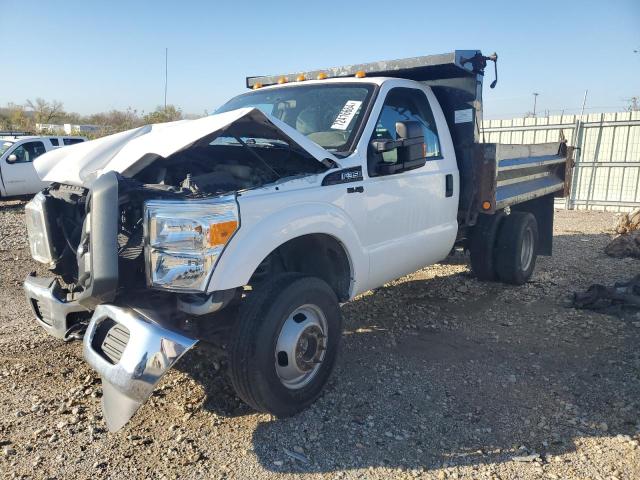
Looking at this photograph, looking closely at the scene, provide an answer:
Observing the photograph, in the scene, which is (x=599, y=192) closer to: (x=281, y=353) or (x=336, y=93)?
(x=336, y=93)

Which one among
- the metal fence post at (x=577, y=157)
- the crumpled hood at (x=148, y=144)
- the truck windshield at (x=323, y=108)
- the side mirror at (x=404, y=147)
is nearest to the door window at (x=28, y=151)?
the truck windshield at (x=323, y=108)

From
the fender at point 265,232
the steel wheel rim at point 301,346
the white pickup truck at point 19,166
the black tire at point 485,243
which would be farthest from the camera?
the white pickup truck at point 19,166

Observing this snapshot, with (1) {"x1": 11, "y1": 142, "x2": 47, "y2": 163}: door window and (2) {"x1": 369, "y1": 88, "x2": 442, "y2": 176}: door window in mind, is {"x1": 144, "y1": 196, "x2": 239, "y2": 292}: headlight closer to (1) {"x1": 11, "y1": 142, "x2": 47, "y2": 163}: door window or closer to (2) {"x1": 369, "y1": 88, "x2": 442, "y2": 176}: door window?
(2) {"x1": 369, "y1": 88, "x2": 442, "y2": 176}: door window

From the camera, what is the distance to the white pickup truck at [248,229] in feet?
8.64

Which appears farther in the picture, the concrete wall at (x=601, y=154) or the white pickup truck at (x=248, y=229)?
the concrete wall at (x=601, y=154)

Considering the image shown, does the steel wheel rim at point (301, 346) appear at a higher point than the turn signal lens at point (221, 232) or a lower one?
lower

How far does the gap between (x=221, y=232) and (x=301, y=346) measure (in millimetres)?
959

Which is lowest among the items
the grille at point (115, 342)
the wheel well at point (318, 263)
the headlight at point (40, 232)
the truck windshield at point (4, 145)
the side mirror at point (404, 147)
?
the grille at point (115, 342)

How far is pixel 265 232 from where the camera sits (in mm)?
2904

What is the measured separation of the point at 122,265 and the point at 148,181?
0.76m

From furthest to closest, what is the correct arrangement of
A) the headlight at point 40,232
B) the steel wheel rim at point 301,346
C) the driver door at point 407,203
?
the driver door at point 407,203 < the headlight at point 40,232 < the steel wheel rim at point 301,346

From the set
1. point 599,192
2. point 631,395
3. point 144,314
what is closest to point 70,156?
point 144,314

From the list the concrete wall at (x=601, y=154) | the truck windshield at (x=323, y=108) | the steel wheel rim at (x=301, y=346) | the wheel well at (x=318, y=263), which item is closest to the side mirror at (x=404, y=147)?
the truck windshield at (x=323, y=108)

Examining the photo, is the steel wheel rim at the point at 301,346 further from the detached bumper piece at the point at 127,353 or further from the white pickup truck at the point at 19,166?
the white pickup truck at the point at 19,166
